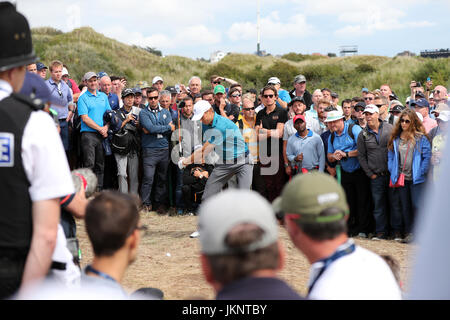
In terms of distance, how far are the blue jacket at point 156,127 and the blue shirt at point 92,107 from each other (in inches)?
28.5

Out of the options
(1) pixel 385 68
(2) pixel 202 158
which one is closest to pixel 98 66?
(1) pixel 385 68

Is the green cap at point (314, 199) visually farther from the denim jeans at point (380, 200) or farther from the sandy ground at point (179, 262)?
the denim jeans at point (380, 200)

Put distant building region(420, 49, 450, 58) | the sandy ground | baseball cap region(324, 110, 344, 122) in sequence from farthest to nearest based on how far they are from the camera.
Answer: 1. distant building region(420, 49, 450, 58)
2. baseball cap region(324, 110, 344, 122)
3. the sandy ground

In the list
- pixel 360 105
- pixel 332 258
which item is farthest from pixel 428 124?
pixel 332 258

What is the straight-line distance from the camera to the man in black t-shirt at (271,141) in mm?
9312

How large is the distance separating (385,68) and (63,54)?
2316cm

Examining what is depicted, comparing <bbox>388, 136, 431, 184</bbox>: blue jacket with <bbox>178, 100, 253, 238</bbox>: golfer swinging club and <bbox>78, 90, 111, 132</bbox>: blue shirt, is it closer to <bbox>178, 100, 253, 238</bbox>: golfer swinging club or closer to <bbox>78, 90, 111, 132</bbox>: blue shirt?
<bbox>178, 100, 253, 238</bbox>: golfer swinging club

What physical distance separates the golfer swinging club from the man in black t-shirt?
1425 mm

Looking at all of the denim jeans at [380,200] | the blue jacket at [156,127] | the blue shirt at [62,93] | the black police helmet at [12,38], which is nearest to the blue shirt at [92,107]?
the blue shirt at [62,93]

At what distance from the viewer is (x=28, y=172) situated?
2305 millimetres

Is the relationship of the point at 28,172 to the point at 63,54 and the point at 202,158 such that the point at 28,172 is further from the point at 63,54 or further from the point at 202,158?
the point at 63,54

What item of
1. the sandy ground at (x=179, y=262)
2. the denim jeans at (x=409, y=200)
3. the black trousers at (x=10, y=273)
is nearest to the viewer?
the black trousers at (x=10, y=273)

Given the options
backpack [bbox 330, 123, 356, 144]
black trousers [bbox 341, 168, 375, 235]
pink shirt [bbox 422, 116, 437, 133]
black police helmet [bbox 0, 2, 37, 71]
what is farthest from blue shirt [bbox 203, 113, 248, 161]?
black police helmet [bbox 0, 2, 37, 71]

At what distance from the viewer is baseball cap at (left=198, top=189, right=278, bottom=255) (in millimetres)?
1695
